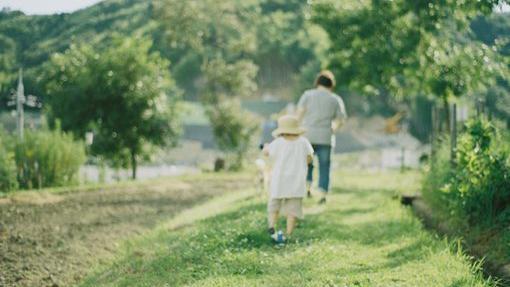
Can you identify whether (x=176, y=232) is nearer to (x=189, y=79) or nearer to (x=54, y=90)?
(x=54, y=90)

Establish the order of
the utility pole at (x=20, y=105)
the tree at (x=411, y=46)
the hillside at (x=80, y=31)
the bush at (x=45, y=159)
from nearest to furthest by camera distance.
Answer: the hillside at (x=80, y=31) < the tree at (x=411, y=46) < the bush at (x=45, y=159) < the utility pole at (x=20, y=105)

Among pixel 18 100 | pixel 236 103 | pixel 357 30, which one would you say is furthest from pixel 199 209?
pixel 236 103

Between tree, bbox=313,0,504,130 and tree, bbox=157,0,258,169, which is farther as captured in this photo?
tree, bbox=157,0,258,169

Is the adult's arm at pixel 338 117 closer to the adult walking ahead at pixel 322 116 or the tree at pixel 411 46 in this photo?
the adult walking ahead at pixel 322 116

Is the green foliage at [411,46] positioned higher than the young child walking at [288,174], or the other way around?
the green foliage at [411,46]

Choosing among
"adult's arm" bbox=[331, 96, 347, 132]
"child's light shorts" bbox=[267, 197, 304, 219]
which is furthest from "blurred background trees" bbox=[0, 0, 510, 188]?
"child's light shorts" bbox=[267, 197, 304, 219]

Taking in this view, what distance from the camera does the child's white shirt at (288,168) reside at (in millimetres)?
7000

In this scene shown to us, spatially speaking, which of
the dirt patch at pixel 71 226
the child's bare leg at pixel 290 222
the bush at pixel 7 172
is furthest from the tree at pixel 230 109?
the child's bare leg at pixel 290 222

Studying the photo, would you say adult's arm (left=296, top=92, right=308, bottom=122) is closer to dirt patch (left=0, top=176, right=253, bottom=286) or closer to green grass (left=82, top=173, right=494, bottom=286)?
green grass (left=82, top=173, right=494, bottom=286)

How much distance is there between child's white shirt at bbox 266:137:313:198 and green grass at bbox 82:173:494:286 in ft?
1.67

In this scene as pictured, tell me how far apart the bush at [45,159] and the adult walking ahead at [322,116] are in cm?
640

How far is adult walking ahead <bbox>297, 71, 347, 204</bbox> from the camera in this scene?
9680 millimetres

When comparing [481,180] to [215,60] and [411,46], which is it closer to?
[411,46]

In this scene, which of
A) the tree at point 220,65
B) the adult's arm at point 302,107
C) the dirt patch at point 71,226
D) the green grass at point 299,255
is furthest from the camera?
the tree at point 220,65
